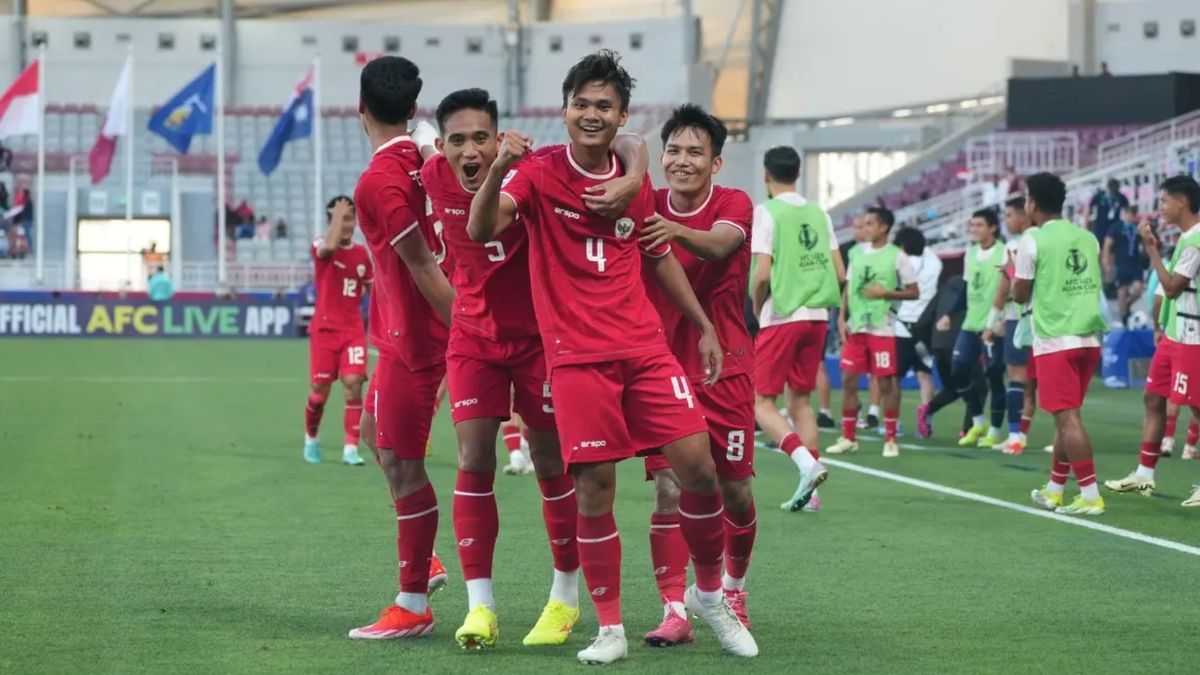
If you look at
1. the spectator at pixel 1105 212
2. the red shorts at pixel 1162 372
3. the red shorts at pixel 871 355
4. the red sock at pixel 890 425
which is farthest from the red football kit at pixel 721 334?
the spectator at pixel 1105 212

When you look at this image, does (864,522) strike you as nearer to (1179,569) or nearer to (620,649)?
(1179,569)

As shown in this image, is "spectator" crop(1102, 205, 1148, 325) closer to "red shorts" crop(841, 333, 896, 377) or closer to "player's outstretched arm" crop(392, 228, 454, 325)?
"red shorts" crop(841, 333, 896, 377)

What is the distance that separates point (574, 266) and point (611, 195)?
0.28 m

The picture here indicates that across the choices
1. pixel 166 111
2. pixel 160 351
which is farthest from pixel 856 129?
pixel 160 351

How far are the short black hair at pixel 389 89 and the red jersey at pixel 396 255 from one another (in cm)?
11

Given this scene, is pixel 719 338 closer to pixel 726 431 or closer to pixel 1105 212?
pixel 726 431

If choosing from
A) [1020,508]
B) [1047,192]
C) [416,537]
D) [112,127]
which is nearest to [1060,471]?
[1020,508]

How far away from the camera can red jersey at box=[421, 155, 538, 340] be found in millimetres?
6555

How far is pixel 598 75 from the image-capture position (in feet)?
20.1

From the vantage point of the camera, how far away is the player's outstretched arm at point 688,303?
6.46 metres

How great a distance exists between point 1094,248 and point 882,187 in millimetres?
38956

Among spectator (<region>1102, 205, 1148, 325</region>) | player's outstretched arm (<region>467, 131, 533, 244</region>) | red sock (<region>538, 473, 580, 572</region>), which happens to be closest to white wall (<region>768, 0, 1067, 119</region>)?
spectator (<region>1102, 205, 1148, 325</region>)

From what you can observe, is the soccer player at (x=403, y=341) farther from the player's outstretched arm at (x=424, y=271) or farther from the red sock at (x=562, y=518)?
the red sock at (x=562, y=518)

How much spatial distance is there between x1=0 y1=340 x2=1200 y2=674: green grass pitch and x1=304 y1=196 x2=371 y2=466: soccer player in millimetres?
370
